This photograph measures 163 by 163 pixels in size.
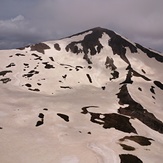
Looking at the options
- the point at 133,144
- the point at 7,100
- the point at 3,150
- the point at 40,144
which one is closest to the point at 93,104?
the point at 7,100

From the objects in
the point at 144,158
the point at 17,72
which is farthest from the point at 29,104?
the point at 17,72

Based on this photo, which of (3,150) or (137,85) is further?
(137,85)

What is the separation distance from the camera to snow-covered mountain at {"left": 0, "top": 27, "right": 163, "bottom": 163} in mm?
66000

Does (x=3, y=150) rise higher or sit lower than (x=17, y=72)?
lower

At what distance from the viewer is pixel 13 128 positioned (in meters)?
80.2

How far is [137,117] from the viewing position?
374ft

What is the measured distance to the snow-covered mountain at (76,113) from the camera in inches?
2598

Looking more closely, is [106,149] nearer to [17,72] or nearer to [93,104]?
[93,104]

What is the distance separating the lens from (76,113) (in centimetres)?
10094

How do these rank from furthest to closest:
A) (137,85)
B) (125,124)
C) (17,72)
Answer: (17,72) → (137,85) → (125,124)

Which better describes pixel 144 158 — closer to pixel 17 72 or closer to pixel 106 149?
pixel 106 149

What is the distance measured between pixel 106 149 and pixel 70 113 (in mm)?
33617

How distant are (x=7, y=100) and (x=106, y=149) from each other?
58.0 meters

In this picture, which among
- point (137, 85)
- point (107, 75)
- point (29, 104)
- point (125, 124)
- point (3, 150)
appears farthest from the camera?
point (107, 75)
